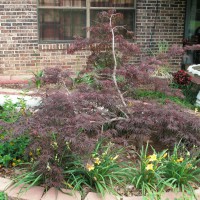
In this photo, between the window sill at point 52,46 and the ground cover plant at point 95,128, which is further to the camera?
the window sill at point 52,46

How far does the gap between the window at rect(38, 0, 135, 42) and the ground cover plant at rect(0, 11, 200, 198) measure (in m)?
3.49

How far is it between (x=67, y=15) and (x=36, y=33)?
840 millimetres

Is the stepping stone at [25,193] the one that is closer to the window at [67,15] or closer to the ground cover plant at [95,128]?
the ground cover plant at [95,128]

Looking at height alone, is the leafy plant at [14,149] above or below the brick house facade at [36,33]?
below

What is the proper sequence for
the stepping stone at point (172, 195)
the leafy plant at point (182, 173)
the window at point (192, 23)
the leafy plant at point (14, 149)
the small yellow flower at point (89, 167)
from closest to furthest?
the small yellow flower at point (89, 167) < the stepping stone at point (172, 195) < the leafy plant at point (182, 173) < the leafy plant at point (14, 149) < the window at point (192, 23)

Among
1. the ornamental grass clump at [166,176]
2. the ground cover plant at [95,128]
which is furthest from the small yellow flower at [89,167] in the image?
the ornamental grass clump at [166,176]

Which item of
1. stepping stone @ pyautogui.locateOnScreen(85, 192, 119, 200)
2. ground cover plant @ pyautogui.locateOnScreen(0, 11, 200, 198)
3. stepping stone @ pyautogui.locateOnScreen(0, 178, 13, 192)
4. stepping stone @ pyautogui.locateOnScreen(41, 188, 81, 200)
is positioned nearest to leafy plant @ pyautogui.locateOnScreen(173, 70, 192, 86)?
ground cover plant @ pyautogui.locateOnScreen(0, 11, 200, 198)

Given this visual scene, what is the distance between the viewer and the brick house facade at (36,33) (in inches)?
262

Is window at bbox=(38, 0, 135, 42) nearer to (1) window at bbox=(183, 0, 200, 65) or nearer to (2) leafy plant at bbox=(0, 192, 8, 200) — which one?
(1) window at bbox=(183, 0, 200, 65)

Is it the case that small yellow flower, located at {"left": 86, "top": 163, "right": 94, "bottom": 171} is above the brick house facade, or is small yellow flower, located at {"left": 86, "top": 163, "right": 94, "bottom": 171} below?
below

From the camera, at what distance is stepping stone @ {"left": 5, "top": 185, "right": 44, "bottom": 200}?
2.70 meters

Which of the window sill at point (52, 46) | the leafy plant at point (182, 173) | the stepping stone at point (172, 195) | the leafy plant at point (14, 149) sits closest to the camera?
the stepping stone at point (172, 195)

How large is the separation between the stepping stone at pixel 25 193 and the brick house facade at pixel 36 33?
4.45m

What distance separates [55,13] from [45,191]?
16.7 feet
